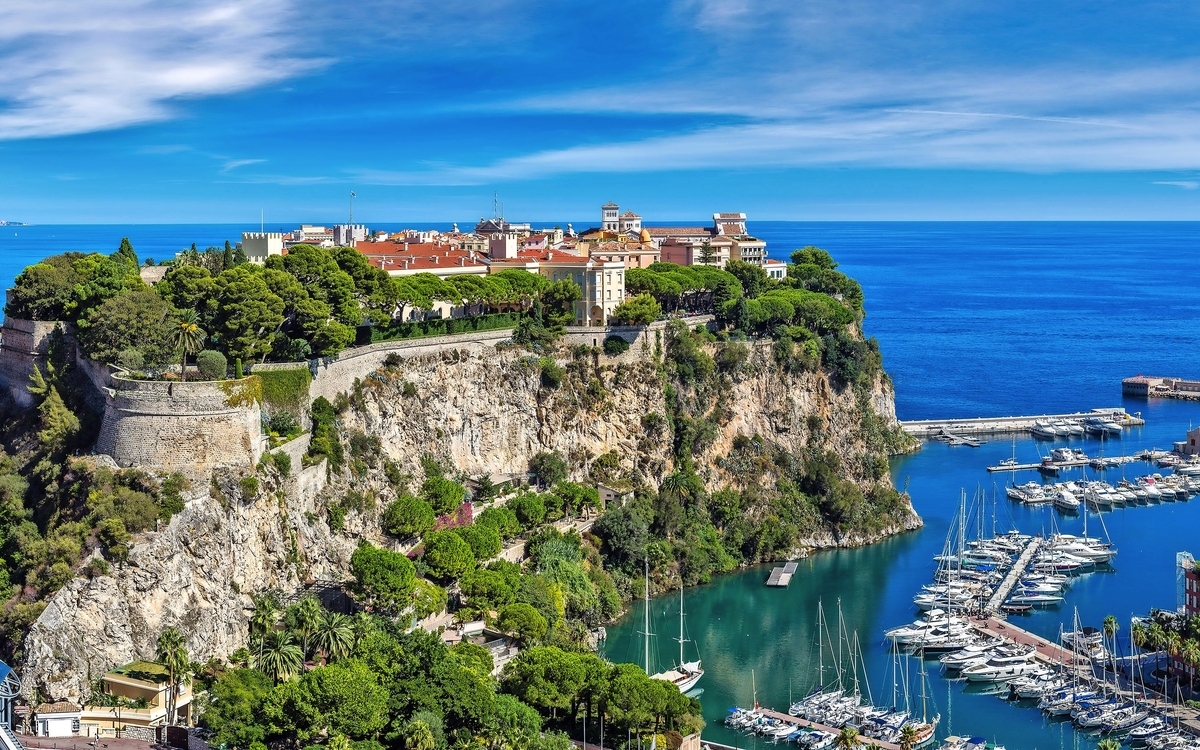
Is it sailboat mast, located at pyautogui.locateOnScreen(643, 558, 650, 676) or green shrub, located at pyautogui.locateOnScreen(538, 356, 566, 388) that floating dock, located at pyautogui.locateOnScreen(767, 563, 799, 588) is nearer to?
sailboat mast, located at pyautogui.locateOnScreen(643, 558, 650, 676)

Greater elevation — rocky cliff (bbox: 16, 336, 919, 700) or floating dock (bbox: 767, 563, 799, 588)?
rocky cliff (bbox: 16, 336, 919, 700)

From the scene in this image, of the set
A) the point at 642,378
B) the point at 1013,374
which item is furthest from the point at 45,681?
the point at 1013,374

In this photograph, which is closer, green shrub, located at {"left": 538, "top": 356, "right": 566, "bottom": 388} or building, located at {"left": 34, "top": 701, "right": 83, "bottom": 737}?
building, located at {"left": 34, "top": 701, "right": 83, "bottom": 737}

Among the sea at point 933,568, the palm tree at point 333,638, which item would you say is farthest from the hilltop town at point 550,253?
the palm tree at point 333,638

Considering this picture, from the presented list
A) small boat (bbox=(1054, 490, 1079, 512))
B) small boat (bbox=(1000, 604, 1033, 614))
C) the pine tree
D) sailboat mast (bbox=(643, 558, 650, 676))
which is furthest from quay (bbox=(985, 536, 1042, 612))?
the pine tree

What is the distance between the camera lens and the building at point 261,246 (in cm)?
6275

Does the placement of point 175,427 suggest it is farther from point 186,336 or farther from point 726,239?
point 726,239

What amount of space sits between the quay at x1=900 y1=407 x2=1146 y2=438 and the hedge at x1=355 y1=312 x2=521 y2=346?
36.5 metres

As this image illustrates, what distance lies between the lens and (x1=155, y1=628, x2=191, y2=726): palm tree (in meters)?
34.6

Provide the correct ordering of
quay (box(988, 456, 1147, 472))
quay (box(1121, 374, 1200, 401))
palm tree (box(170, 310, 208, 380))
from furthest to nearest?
quay (box(1121, 374, 1200, 401)), quay (box(988, 456, 1147, 472)), palm tree (box(170, 310, 208, 380))

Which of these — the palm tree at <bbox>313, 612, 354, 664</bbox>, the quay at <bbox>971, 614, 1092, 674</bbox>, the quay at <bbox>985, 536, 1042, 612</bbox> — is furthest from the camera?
the quay at <bbox>985, 536, 1042, 612</bbox>

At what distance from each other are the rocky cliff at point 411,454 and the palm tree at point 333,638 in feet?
9.61

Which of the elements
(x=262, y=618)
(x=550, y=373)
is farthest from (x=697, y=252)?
(x=262, y=618)

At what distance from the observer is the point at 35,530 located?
1523 inches
